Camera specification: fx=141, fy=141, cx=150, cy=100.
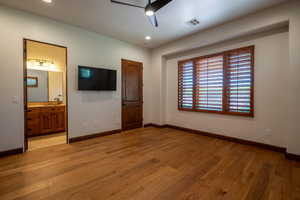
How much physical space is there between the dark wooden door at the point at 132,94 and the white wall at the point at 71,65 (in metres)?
0.21

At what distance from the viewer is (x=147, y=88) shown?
5410 mm

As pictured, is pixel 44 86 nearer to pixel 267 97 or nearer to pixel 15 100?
pixel 15 100

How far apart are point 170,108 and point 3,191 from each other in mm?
4421

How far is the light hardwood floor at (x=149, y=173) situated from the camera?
1.76 metres

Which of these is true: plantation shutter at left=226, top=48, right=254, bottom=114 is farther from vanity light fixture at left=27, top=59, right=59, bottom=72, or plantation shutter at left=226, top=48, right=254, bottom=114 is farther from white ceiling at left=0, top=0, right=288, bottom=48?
vanity light fixture at left=27, top=59, right=59, bottom=72

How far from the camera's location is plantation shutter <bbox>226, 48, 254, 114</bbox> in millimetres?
3367

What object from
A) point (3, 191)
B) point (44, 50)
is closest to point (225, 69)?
point (3, 191)

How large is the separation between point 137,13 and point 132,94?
257cm

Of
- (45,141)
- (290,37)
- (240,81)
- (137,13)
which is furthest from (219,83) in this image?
(45,141)

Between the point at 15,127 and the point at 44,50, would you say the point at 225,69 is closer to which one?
the point at 15,127

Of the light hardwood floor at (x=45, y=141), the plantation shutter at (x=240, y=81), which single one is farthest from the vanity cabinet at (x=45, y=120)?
the plantation shutter at (x=240, y=81)

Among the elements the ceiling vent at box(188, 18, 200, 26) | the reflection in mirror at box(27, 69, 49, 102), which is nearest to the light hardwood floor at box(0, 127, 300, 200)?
the reflection in mirror at box(27, 69, 49, 102)

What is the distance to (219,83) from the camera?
3.89 meters

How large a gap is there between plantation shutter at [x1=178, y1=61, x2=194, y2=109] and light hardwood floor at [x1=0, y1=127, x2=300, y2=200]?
170 cm
